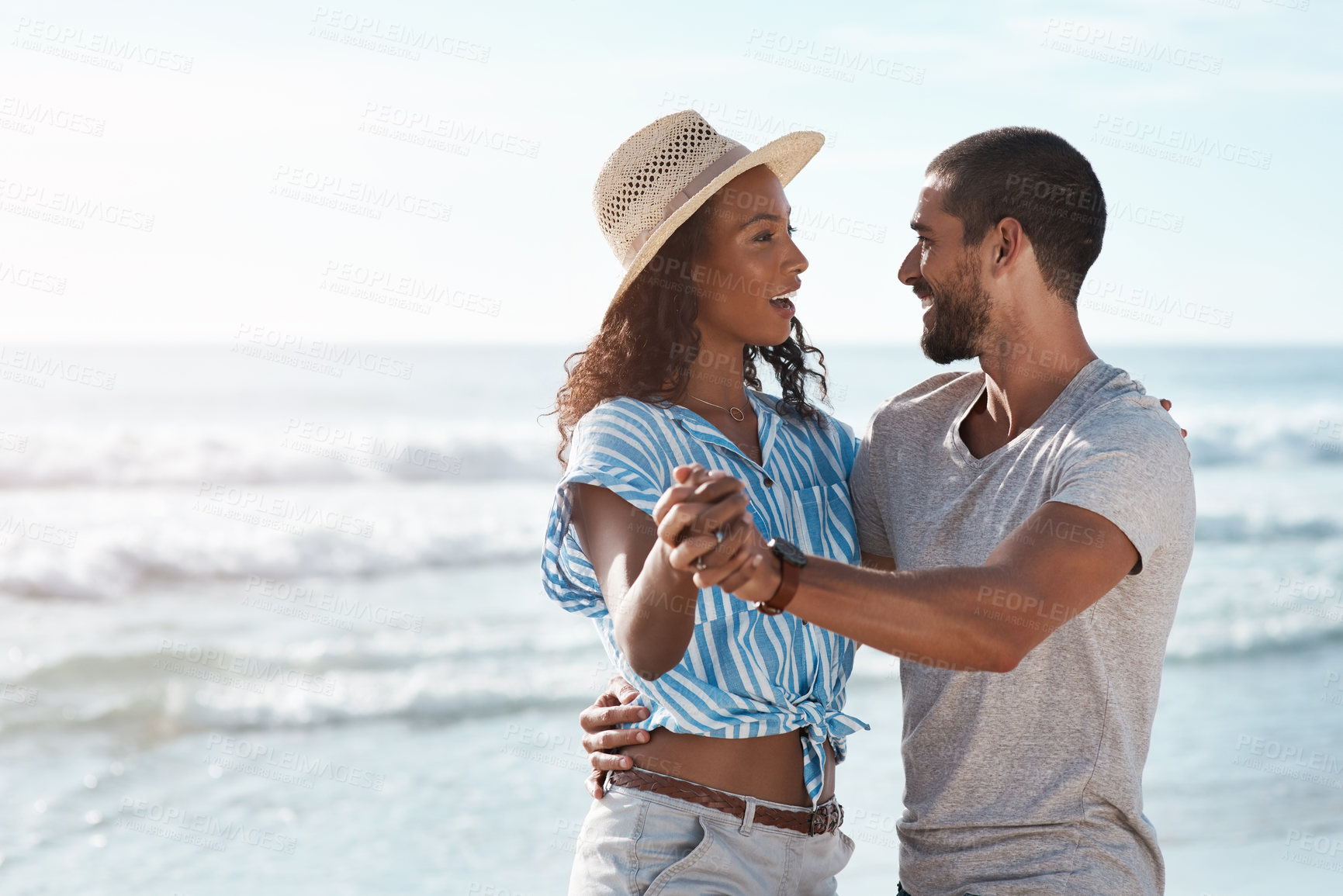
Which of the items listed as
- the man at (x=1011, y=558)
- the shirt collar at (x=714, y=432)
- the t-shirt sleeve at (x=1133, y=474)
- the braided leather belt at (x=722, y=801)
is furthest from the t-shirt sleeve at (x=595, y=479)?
the t-shirt sleeve at (x=1133, y=474)

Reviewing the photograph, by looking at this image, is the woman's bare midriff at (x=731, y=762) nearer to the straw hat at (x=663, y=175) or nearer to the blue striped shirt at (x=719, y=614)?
the blue striped shirt at (x=719, y=614)

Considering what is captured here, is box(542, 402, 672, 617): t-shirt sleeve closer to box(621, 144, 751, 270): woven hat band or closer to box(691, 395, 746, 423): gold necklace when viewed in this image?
box(691, 395, 746, 423): gold necklace

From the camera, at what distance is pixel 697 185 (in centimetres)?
288

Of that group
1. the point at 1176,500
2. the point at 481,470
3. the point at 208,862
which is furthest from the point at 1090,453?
the point at 481,470

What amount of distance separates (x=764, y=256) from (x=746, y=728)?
44.8 inches

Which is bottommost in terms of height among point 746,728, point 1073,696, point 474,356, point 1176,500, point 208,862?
point 208,862

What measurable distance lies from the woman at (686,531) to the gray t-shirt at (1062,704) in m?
0.29

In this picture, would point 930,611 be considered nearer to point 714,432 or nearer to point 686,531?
point 686,531

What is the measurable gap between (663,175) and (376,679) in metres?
6.02

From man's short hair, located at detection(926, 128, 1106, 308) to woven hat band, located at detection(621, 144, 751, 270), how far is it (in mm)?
568

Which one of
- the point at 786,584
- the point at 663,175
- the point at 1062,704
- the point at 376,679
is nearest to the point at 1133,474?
the point at 1062,704

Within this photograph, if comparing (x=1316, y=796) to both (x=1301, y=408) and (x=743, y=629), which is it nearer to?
(x=743, y=629)

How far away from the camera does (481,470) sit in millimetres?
16266

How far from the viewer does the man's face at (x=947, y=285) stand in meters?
2.65
